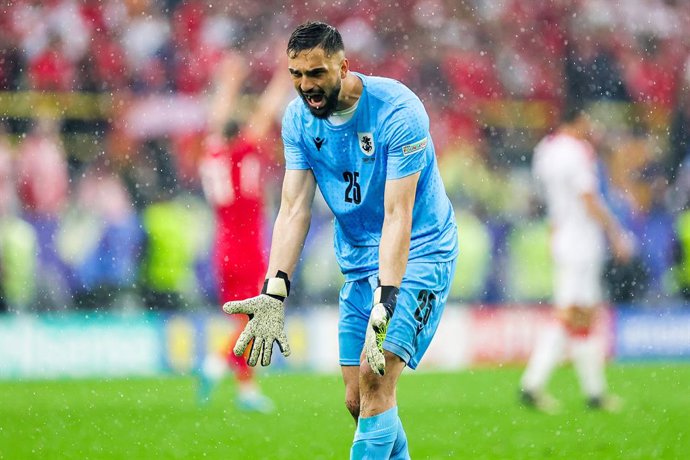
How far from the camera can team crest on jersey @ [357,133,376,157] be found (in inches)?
188

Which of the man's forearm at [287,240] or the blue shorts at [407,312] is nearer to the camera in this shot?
the blue shorts at [407,312]

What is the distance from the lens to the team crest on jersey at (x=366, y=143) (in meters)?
4.77

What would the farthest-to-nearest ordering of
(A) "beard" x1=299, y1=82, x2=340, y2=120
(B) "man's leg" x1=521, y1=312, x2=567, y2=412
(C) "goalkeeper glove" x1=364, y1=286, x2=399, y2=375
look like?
(B) "man's leg" x1=521, y1=312, x2=567, y2=412 < (A) "beard" x1=299, y1=82, x2=340, y2=120 < (C) "goalkeeper glove" x1=364, y1=286, x2=399, y2=375

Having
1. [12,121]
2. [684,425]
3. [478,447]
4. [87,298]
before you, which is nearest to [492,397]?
[684,425]

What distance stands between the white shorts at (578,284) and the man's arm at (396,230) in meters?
5.10

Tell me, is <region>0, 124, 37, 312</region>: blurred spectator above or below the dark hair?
below

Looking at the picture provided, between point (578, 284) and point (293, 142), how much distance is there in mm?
5051

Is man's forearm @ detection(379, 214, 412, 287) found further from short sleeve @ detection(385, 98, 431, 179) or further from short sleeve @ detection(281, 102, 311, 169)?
short sleeve @ detection(281, 102, 311, 169)

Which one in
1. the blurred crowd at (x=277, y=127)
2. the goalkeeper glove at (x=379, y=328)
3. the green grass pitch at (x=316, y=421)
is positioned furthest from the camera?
the blurred crowd at (x=277, y=127)

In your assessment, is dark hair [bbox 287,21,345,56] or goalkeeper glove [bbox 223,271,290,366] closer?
dark hair [bbox 287,21,345,56]

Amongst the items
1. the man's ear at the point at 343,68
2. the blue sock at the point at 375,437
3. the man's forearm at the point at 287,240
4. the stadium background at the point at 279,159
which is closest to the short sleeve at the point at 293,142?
the man's forearm at the point at 287,240

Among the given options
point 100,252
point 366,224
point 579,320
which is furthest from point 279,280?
point 100,252

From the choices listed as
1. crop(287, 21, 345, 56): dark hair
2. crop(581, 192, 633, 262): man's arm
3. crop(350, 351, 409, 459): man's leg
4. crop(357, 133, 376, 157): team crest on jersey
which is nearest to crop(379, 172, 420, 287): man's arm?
crop(357, 133, 376, 157): team crest on jersey

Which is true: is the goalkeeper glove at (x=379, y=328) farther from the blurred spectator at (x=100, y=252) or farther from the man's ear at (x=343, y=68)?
the blurred spectator at (x=100, y=252)
